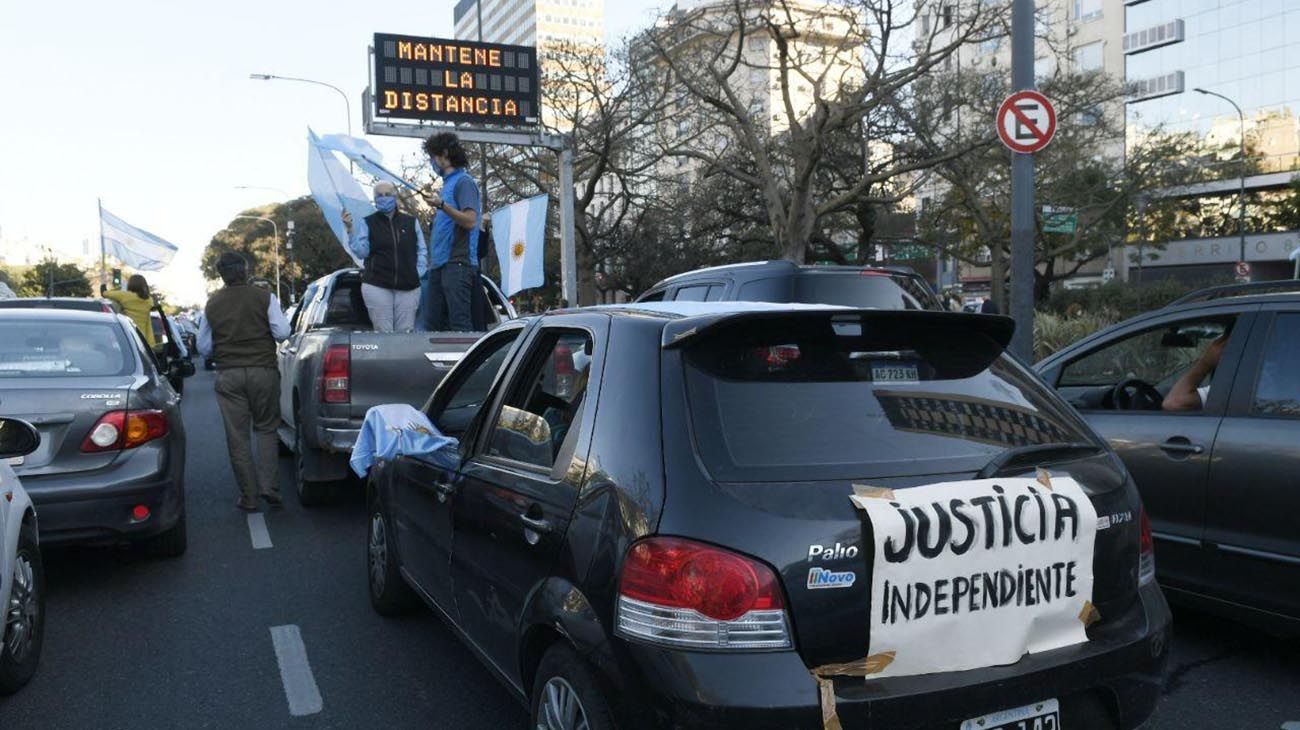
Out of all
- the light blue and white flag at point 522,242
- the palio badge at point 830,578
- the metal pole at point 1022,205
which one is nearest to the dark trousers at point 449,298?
the light blue and white flag at point 522,242

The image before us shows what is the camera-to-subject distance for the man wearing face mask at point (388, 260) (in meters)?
8.84

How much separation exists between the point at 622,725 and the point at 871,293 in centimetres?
631

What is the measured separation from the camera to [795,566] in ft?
8.11

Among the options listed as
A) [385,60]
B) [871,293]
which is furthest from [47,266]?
[871,293]

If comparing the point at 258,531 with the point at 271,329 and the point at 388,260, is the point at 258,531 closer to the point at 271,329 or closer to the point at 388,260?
the point at 271,329

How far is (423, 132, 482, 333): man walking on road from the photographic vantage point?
340 inches

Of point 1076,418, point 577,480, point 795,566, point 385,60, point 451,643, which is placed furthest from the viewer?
point 385,60

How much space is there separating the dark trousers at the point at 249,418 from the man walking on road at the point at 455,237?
154 centimetres

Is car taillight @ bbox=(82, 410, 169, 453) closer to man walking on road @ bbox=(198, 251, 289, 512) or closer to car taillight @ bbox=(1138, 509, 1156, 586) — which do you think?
man walking on road @ bbox=(198, 251, 289, 512)

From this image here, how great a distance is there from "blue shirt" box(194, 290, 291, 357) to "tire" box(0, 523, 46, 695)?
3461mm

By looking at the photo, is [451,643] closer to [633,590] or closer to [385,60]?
[633,590]

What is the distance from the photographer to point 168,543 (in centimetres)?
644

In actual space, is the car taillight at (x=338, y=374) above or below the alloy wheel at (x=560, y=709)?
above

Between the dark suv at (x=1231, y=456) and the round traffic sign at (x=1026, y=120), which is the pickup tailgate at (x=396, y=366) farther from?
the round traffic sign at (x=1026, y=120)
